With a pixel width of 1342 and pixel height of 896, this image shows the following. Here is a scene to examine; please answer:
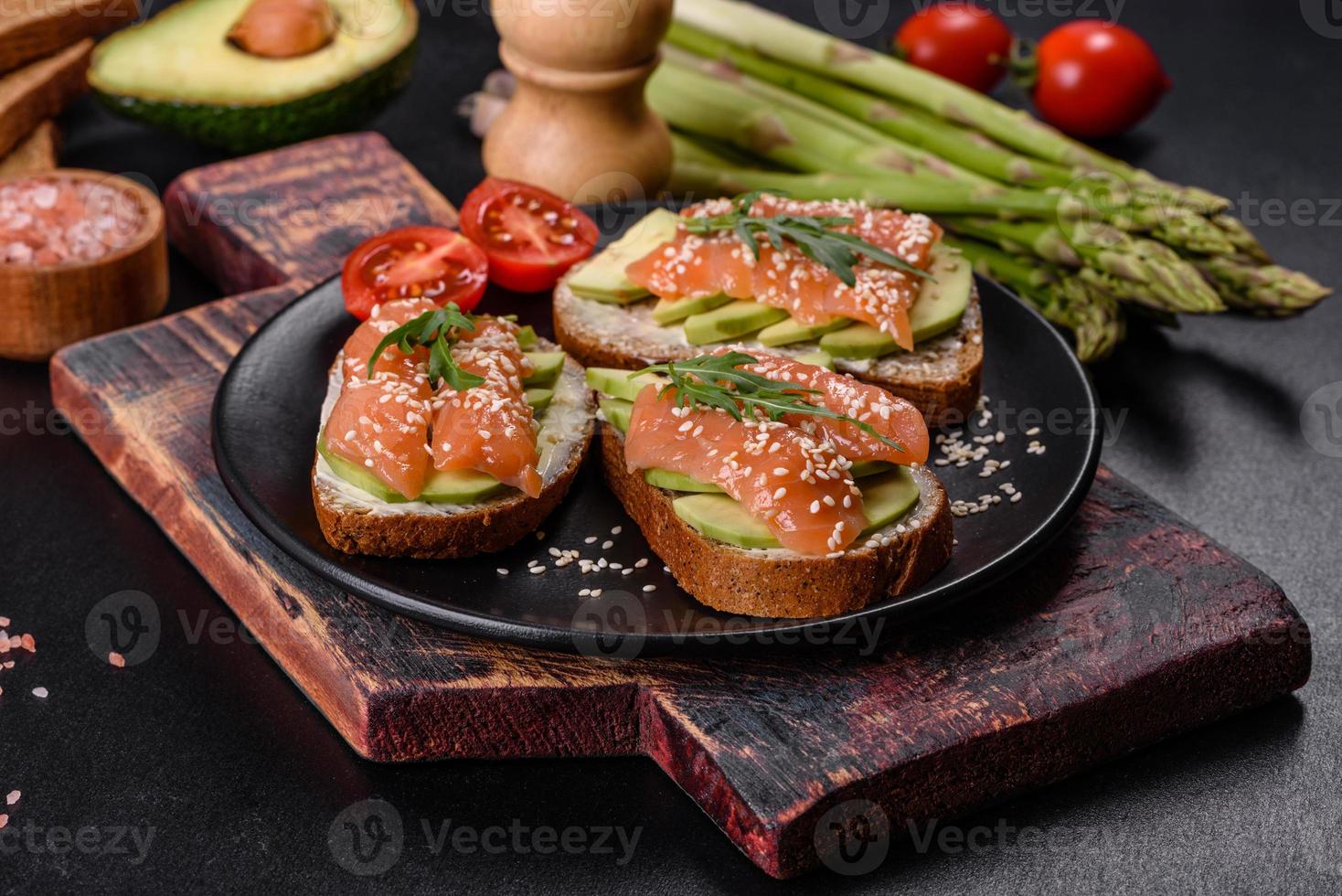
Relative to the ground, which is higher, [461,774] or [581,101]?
[581,101]

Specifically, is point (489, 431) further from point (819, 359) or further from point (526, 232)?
point (526, 232)

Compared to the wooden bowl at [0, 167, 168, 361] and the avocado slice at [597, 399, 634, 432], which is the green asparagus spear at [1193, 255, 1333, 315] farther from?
the wooden bowl at [0, 167, 168, 361]

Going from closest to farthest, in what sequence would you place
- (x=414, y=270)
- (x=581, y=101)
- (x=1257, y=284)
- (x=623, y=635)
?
(x=623, y=635)
(x=414, y=270)
(x=1257, y=284)
(x=581, y=101)

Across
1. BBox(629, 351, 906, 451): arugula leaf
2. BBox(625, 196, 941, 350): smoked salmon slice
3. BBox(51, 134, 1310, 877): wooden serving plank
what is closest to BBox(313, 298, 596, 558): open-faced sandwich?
BBox(51, 134, 1310, 877): wooden serving plank

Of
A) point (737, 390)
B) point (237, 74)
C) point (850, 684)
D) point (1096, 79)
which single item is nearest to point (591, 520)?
point (737, 390)

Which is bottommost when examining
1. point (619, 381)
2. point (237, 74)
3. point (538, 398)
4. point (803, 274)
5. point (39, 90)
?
point (39, 90)

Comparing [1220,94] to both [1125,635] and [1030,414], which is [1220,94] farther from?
[1125,635]
